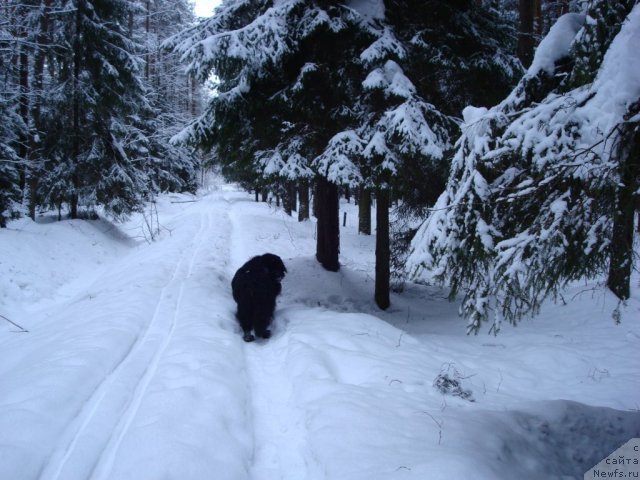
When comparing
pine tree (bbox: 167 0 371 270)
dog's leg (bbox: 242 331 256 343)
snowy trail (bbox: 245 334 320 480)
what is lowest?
snowy trail (bbox: 245 334 320 480)

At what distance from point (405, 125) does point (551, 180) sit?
3.56 meters

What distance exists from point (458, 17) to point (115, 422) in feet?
30.0

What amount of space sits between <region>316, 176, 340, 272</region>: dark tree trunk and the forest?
62mm

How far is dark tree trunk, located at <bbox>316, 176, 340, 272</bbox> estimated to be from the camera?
31.8ft

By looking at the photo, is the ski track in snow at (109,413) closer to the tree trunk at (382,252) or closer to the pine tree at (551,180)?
the pine tree at (551,180)

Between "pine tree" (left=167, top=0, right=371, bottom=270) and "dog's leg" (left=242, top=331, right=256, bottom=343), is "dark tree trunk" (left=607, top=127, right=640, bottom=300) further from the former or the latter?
"dog's leg" (left=242, top=331, right=256, bottom=343)

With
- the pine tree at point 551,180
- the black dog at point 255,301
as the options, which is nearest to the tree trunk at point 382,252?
the black dog at point 255,301

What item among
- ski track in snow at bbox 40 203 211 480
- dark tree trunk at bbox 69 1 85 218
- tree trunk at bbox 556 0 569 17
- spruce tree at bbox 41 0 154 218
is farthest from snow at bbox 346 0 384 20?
dark tree trunk at bbox 69 1 85 218

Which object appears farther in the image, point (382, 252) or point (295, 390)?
point (382, 252)

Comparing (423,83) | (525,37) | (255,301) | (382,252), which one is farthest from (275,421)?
(525,37)

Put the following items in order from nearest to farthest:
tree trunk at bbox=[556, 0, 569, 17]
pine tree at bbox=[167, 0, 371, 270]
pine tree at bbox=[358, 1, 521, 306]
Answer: pine tree at bbox=[358, 1, 521, 306] < pine tree at bbox=[167, 0, 371, 270] < tree trunk at bbox=[556, 0, 569, 17]

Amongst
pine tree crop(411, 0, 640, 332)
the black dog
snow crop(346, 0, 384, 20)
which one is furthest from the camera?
snow crop(346, 0, 384, 20)

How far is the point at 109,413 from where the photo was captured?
370 cm

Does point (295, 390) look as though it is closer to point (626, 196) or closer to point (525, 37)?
point (626, 196)
